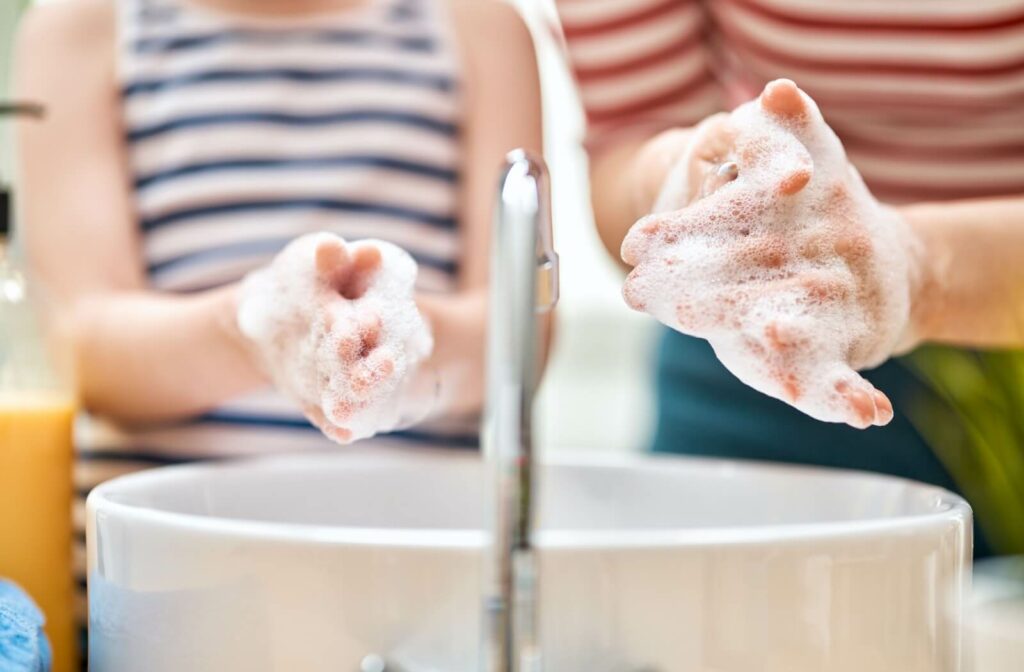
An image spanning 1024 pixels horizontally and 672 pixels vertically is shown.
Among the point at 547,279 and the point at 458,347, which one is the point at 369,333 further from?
the point at 458,347

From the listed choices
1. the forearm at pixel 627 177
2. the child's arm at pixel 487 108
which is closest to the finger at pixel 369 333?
the forearm at pixel 627 177

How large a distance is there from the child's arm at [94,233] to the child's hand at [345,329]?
0.49ft

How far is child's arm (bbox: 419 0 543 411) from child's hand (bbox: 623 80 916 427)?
31 centimetres

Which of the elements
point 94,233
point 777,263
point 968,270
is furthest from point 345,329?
point 94,233

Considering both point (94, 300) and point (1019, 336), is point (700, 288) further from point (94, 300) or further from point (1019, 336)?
point (94, 300)

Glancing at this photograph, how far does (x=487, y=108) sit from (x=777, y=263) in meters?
0.40

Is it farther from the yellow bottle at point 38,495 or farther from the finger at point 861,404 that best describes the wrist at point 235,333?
the finger at point 861,404

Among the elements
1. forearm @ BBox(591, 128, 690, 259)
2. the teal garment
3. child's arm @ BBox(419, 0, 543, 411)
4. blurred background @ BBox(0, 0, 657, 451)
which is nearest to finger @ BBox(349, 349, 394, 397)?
forearm @ BBox(591, 128, 690, 259)

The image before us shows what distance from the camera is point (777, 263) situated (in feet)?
0.93

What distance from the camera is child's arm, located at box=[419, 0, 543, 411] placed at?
64cm

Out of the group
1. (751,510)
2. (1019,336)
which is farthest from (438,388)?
(1019,336)

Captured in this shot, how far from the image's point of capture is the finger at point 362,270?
1.01 feet

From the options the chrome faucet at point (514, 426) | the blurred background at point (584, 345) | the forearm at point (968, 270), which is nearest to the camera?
the chrome faucet at point (514, 426)

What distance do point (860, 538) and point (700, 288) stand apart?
0.08 metres
